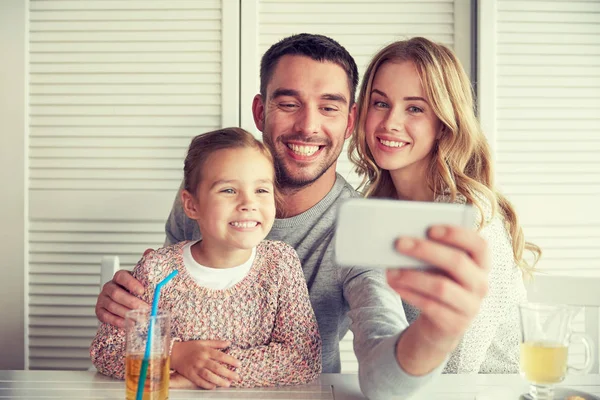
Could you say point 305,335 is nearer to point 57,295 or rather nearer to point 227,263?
point 227,263

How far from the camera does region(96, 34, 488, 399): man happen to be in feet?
3.34

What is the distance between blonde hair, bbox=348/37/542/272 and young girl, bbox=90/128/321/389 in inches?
18.8

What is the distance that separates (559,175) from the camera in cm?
241

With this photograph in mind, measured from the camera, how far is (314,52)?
5.64ft

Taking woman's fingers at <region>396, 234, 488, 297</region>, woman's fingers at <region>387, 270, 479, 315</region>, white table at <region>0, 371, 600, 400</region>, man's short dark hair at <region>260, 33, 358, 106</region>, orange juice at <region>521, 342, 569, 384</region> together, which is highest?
man's short dark hair at <region>260, 33, 358, 106</region>

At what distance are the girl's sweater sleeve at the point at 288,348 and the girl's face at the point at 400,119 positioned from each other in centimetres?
45

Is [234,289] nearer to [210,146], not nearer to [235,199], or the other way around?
[235,199]

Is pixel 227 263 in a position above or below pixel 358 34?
below

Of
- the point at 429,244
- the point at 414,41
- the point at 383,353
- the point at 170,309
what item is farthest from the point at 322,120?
the point at 429,244

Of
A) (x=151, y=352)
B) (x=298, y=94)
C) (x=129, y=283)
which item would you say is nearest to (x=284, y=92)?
(x=298, y=94)

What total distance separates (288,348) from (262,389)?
0.11 metres

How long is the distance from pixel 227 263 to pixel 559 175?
1.56m

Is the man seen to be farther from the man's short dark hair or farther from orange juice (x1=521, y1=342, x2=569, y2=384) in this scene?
orange juice (x1=521, y1=342, x2=569, y2=384)

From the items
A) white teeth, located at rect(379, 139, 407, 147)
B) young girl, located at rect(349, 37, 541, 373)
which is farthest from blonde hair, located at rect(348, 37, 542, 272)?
white teeth, located at rect(379, 139, 407, 147)
